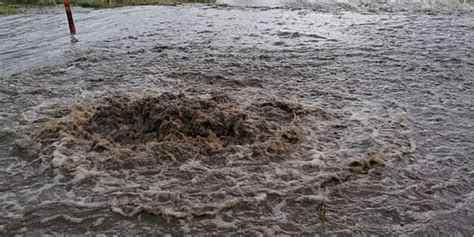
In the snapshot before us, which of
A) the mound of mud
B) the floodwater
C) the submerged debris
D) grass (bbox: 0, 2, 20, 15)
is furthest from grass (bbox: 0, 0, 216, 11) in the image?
the submerged debris

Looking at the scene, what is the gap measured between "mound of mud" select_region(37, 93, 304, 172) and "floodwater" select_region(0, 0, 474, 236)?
0.03 m

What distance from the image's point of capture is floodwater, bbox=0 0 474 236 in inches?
180

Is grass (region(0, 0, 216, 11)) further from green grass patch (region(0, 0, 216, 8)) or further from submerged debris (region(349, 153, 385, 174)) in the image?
submerged debris (region(349, 153, 385, 174))

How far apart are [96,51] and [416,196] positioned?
8771 millimetres

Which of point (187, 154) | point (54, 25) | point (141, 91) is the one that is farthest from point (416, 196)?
point (54, 25)

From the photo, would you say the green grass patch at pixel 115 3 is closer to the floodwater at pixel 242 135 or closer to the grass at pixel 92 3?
the grass at pixel 92 3

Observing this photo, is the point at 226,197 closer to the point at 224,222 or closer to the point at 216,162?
the point at 224,222

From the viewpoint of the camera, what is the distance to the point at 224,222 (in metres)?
4.46

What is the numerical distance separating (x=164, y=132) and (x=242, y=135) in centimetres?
113

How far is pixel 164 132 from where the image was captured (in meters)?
6.11

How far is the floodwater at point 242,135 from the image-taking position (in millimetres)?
4566

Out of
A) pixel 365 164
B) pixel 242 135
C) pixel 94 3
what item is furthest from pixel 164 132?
pixel 94 3

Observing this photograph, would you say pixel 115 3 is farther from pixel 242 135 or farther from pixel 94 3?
pixel 242 135

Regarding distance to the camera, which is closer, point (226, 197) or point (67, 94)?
point (226, 197)
